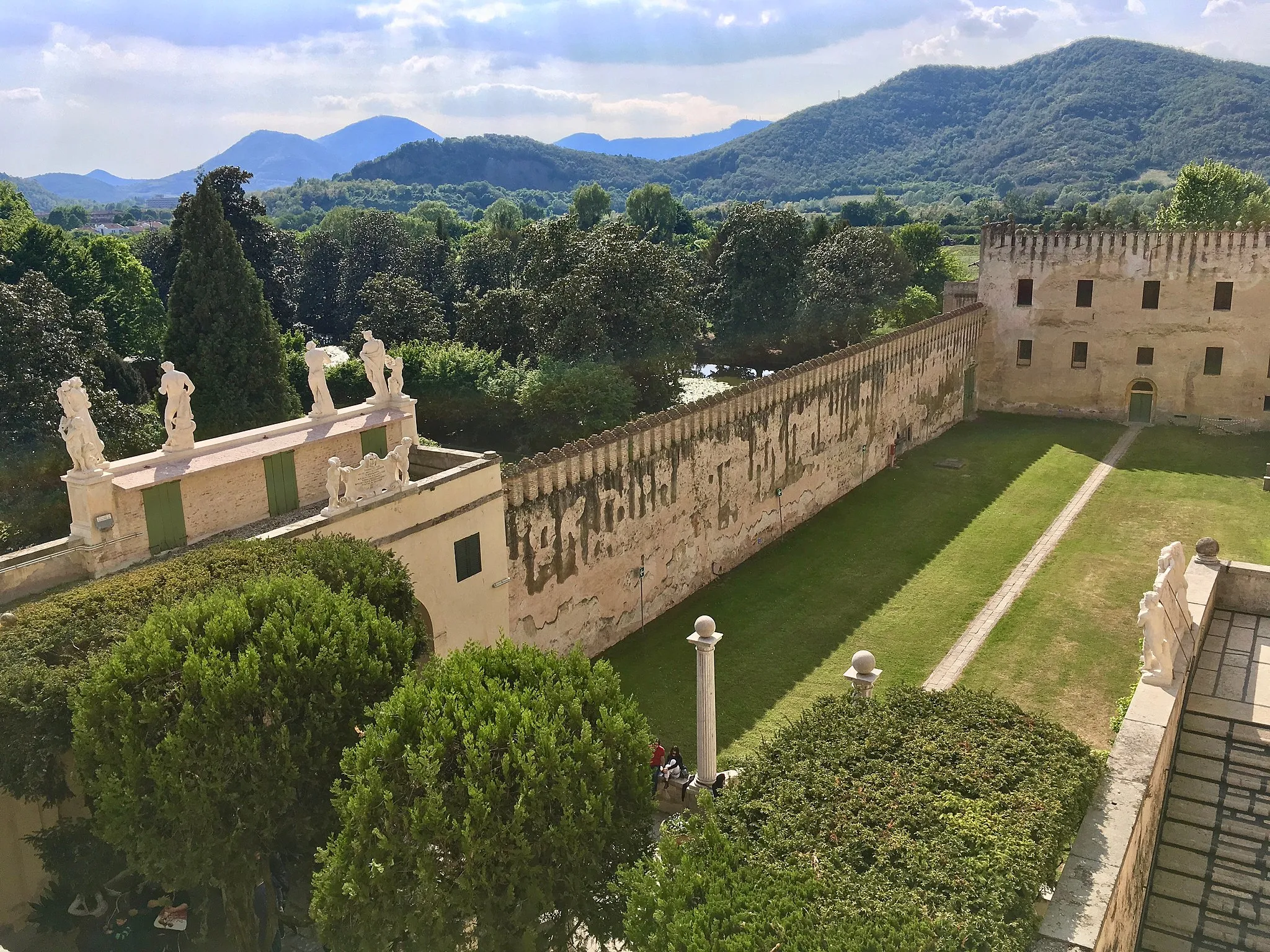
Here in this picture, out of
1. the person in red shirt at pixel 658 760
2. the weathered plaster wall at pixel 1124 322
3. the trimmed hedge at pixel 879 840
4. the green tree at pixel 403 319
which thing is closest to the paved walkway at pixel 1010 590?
the person in red shirt at pixel 658 760

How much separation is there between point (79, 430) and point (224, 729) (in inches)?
259

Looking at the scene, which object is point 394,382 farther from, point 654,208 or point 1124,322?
point 654,208

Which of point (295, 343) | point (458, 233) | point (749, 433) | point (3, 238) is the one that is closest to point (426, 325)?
point (295, 343)

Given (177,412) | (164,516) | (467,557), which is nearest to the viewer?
(164,516)

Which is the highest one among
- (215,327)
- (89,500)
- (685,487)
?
(215,327)

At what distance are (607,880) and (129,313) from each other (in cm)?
5093

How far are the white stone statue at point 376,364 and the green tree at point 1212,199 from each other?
197 ft

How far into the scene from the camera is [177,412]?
17484 millimetres

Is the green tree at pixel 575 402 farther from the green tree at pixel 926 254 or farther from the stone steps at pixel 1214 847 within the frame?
the green tree at pixel 926 254

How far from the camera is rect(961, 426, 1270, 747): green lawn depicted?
2197 cm

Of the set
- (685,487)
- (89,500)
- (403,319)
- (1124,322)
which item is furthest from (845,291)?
(89,500)

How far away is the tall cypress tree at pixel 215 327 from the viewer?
40.5 meters

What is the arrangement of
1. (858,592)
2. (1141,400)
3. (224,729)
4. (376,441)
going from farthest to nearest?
(1141,400)
(858,592)
(376,441)
(224,729)

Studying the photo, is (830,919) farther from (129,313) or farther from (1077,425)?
(129,313)
